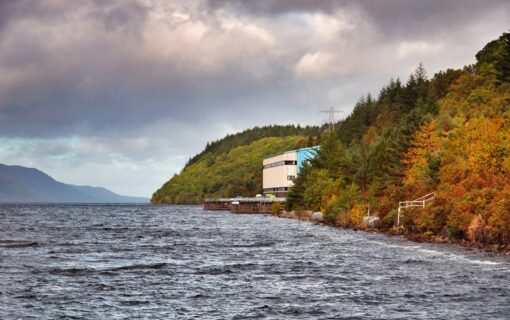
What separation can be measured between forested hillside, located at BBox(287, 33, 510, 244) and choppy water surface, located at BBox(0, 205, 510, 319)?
24.5 ft

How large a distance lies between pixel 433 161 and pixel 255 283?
168ft

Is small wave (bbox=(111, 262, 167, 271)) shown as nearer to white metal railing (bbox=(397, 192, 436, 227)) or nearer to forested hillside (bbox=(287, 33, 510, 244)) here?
forested hillside (bbox=(287, 33, 510, 244))

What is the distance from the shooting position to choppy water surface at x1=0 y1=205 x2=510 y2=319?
26.0 m

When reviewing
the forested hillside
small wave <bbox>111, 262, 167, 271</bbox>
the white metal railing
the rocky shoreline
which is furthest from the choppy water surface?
the white metal railing

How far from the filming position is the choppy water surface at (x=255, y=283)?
25969 millimetres

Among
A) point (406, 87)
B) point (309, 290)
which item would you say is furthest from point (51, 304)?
point (406, 87)

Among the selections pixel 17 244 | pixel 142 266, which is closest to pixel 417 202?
pixel 142 266

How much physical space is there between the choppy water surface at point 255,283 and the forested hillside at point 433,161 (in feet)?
24.5

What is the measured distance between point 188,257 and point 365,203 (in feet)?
169

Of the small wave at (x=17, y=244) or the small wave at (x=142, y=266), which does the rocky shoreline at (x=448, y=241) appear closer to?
the small wave at (x=142, y=266)

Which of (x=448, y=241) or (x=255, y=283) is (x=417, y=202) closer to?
(x=448, y=241)

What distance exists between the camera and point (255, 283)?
111 feet

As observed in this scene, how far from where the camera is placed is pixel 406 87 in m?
168

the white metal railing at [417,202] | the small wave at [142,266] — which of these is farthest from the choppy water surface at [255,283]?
the white metal railing at [417,202]
